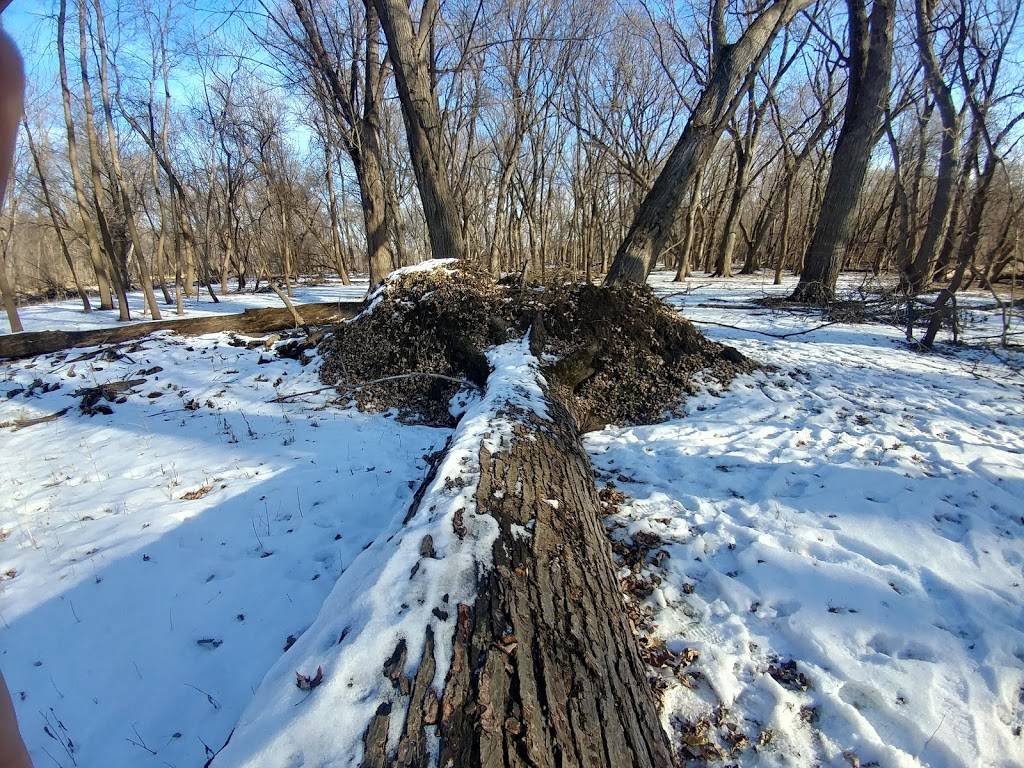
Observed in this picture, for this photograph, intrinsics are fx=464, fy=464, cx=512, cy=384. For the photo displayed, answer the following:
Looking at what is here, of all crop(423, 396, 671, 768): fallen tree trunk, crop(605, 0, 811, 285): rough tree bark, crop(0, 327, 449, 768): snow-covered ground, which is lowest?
crop(0, 327, 449, 768): snow-covered ground

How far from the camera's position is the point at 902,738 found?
72.2 inches

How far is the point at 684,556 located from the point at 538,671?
64.2 inches

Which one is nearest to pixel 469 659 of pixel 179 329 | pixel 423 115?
pixel 423 115

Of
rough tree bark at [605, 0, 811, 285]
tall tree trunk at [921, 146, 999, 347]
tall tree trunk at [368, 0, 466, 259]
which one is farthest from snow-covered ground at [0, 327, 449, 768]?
tall tree trunk at [921, 146, 999, 347]

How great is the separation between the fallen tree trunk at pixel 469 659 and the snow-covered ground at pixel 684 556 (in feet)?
0.65

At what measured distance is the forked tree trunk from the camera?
4.41 ft

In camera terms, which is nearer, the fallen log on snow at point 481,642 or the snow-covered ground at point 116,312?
the fallen log on snow at point 481,642

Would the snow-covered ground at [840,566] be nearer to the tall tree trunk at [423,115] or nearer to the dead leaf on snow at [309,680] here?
the dead leaf on snow at [309,680]

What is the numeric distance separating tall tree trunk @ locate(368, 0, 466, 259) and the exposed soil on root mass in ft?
5.52

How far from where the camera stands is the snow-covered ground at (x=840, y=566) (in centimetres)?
191

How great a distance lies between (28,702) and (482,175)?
2519 cm

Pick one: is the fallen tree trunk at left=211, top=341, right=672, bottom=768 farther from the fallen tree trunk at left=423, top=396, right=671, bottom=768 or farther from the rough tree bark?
the rough tree bark

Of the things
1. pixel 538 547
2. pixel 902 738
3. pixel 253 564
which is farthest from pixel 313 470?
pixel 902 738

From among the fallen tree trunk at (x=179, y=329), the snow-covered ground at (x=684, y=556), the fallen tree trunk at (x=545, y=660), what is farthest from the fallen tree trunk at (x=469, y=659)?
the fallen tree trunk at (x=179, y=329)
